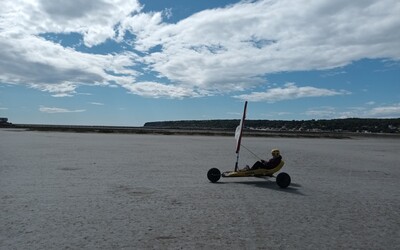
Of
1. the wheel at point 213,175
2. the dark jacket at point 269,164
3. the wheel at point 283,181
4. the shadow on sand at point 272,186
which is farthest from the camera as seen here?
the dark jacket at point 269,164

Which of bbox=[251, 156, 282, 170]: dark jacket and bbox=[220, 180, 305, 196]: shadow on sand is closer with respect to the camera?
bbox=[220, 180, 305, 196]: shadow on sand

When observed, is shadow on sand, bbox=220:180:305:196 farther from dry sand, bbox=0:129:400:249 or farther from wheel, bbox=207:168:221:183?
wheel, bbox=207:168:221:183

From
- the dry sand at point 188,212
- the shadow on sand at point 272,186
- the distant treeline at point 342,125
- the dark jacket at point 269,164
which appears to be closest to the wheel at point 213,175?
the dry sand at point 188,212

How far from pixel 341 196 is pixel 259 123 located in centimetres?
18502

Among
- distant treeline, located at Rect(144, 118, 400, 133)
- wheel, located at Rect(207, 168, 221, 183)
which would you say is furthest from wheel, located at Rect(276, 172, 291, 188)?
distant treeline, located at Rect(144, 118, 400, 133)

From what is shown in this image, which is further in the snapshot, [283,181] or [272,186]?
[272,186]

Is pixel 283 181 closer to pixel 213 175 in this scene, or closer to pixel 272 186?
pixel 272 186

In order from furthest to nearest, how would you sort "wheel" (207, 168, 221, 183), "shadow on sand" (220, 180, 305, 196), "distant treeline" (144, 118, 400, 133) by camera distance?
"distant treeline" (144, 118, 400, 133) → "wheel" (207, 168, 221, 183) → "shadow on sand" (220, 180, 305, 196)

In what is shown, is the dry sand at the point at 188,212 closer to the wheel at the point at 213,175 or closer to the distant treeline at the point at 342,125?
the wheel at the point at 213,175

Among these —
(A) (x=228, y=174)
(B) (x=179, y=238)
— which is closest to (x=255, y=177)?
(A) (x=228, y=174)

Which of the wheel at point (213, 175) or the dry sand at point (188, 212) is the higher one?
the wheel at point (213, 175)

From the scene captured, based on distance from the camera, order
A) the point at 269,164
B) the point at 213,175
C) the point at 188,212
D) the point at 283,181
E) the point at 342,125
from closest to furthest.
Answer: the point at 188,212 → the point at 283,181 → the point at 213,175 → the point at 269,164 → the point at 342,125

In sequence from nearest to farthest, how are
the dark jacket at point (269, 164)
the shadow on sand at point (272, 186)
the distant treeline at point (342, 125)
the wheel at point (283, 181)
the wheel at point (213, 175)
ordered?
the shadow on sand at point (272, 186), the wheel at point (283, 181), the wheel at point (213, 175), the dark jacket at point (269, 164), the distant treeline at point (342, 125)

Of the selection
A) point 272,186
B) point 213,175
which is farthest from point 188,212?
point 272,186
